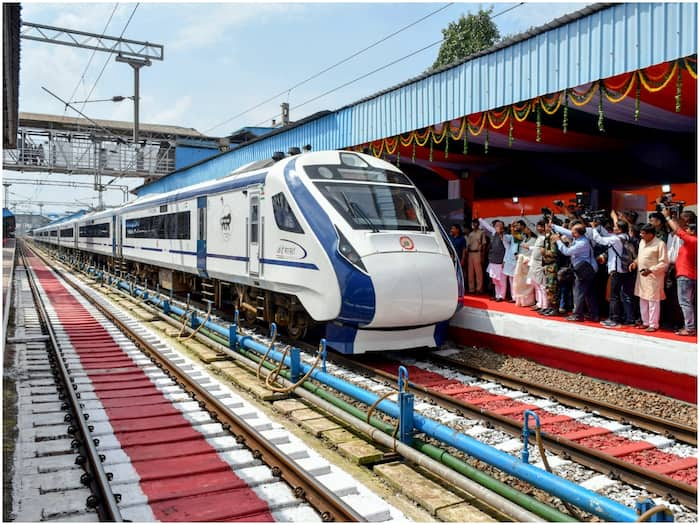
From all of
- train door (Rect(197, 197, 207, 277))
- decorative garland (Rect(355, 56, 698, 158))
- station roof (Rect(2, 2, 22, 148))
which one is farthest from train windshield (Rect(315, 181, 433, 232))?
station roof (Rect(2, 2, 22, 148))

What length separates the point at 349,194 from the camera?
29.5 feet

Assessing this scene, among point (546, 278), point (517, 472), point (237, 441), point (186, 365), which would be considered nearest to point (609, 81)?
point (546, 278)

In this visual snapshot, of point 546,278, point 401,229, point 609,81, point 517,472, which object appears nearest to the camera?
point 517,472

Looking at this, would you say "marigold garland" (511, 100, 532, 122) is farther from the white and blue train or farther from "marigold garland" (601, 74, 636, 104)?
the white and blue train

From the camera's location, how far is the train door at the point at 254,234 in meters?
10.5

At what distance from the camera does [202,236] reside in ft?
44.1

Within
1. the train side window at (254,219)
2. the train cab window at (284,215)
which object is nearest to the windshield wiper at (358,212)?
the train cab window at (284,215)

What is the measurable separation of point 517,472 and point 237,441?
8.89ft

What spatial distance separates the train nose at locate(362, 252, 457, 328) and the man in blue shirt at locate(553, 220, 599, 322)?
1878 mm

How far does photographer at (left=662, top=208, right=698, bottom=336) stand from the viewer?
779 cm

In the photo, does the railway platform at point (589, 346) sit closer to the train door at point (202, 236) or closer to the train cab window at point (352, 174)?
the train cab window at point (352, 174)

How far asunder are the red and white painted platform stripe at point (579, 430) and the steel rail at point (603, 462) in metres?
0.28

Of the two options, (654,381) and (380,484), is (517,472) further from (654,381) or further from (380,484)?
(654,381)

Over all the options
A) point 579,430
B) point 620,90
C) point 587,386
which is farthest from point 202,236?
point 579,430
